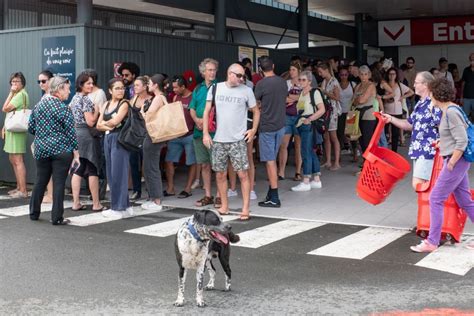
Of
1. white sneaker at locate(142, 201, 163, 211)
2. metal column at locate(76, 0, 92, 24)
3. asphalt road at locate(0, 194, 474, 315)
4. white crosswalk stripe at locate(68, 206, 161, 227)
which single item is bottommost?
asphalt road at locate(0, 194, 474, 315)

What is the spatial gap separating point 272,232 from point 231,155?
1.21 m

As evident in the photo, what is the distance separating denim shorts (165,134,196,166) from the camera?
1114 cm

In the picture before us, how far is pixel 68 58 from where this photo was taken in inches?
460

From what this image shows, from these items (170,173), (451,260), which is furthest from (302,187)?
(451,260)

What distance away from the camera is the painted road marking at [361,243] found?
7484mm

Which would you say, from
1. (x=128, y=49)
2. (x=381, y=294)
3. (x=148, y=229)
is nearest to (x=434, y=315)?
(x=381, y=294)

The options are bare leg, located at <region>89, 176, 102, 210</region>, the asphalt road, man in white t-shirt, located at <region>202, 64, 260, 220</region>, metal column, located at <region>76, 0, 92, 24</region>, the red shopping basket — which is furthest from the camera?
metal column, located at <region>76, 0, 92, 24</region>

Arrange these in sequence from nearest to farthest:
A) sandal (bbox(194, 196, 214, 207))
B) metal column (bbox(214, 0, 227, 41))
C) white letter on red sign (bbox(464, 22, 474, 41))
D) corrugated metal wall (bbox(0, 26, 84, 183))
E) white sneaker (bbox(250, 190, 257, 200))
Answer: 1. sandal (bbox(194, 196, 214, 207))
2. white sneaker (bbox(250, 190, 257, 200))
3. corrugated metal wall (bbox(0, 26, 84, 183))
4. metal column (bbox(214, 0, 227, 41))
5. white letter on red sign (bbox(464, 22, 474, 41))

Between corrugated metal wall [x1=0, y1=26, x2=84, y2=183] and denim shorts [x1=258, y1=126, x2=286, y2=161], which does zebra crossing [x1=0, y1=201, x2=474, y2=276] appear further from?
corrugated metal wall [x1=0, y1=26, x2=84, y2=183]

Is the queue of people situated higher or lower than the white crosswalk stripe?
higher

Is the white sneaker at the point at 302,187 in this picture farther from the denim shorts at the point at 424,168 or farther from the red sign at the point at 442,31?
the red sign at the point at 442,31

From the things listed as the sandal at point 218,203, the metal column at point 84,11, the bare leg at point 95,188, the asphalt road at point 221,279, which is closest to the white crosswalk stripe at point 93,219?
the bare leg at point 95,188

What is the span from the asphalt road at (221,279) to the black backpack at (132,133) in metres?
1.36

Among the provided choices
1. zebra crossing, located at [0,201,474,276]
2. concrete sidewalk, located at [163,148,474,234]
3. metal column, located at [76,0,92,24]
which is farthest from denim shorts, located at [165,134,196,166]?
metal column, located at [76,0,92,24]
